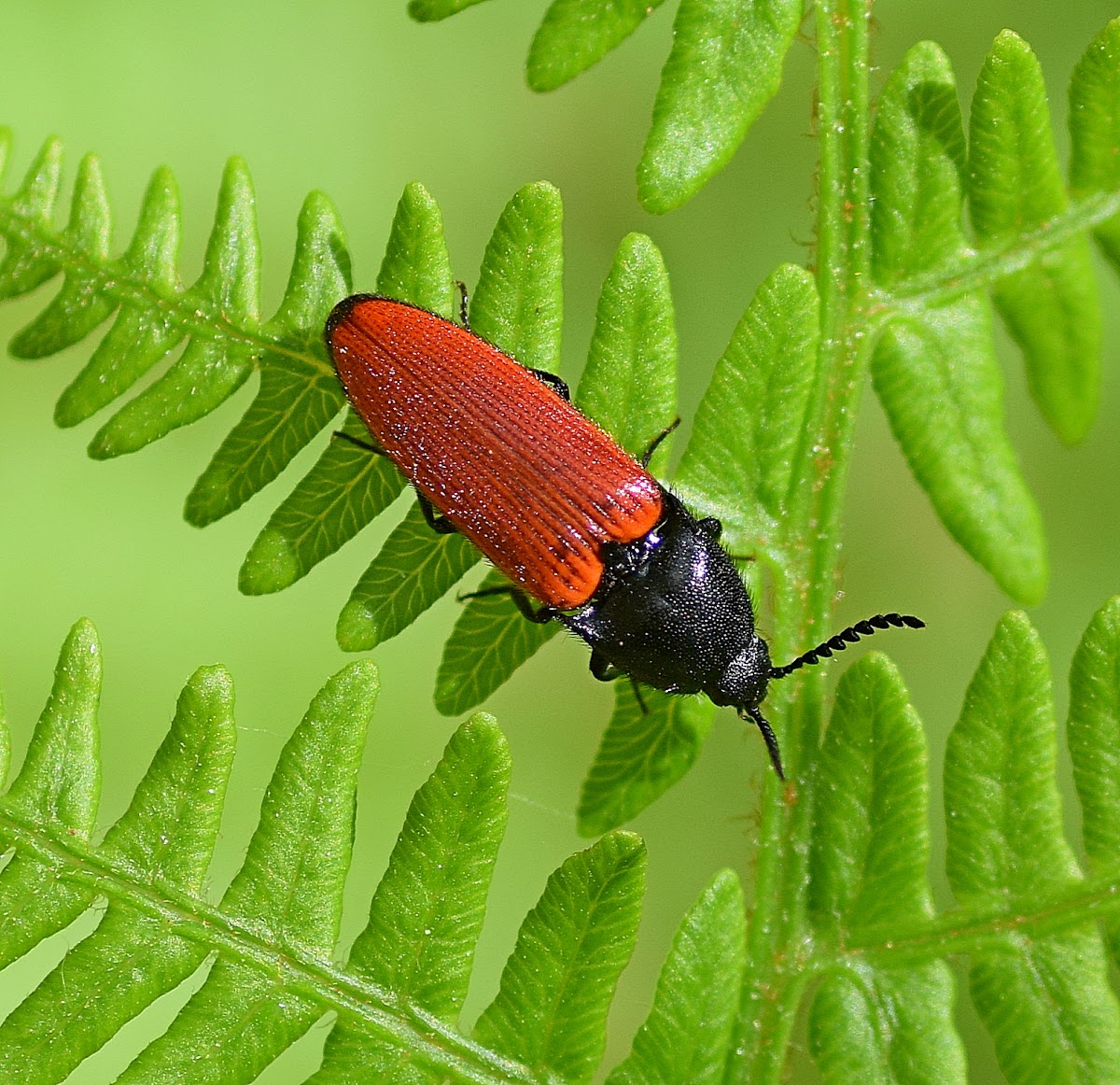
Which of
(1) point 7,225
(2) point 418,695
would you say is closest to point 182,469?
(2) point 418,695

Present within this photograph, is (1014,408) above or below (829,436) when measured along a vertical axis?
above

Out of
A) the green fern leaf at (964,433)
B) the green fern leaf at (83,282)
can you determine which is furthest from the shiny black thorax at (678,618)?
the green fern leaf at (83,282)

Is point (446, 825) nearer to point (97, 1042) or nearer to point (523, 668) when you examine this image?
point (97, 1042)

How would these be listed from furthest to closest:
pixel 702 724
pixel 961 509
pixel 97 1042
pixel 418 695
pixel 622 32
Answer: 1. pixel 418 695
2. pixel 702 724
3. pixel 622 32
4. pixel 961 509
5. pixel 97 1042

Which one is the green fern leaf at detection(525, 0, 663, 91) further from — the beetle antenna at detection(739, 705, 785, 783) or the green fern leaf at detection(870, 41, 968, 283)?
the beetle antenna at detection(739, 705, 785, 783)

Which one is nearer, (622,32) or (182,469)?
(622,32)

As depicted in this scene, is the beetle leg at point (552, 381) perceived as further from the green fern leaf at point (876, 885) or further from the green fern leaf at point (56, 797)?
the green fern leaf at point (56, 797)

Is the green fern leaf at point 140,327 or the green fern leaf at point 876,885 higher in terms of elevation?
the green fern leaf at point 140,327
